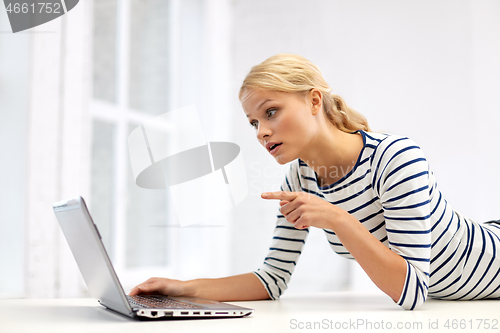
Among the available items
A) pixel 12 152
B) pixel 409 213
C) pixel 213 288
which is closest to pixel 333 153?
pixel 409 213

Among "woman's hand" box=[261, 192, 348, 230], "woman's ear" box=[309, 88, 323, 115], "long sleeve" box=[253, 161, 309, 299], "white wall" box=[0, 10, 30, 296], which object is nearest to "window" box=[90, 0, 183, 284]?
"white wall" box=[0, 10, 30, 296]

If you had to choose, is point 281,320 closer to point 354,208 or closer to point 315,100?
point 354,208

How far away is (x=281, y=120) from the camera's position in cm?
103

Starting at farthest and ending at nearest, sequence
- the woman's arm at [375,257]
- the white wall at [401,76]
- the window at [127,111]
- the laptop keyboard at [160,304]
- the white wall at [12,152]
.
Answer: the white wall at [401,76], the window at [127,111], the white wall at [12,152], the woman's arm at [375,257], the laptop keyboard at [160,304]

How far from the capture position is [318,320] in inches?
26.8

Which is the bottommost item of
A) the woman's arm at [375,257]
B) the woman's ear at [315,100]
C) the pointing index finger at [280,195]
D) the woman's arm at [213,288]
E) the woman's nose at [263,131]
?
the woman's arm at [213,288]

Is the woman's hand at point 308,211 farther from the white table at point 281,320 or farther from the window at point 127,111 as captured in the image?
the window at point 127,111

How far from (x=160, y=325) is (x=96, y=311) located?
8.5 inches

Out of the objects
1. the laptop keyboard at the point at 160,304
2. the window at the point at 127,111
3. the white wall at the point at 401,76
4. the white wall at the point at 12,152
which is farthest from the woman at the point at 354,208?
the white wall at the point at 401,76

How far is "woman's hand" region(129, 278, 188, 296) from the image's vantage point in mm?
962

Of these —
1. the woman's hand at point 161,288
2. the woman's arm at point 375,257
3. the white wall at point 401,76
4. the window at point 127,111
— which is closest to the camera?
the woman's arm at point 375,257

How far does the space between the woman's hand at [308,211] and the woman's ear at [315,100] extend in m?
0.32

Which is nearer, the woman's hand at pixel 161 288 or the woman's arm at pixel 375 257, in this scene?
the woman's arm at pixel 375 257

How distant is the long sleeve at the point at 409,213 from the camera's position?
2.77ft
